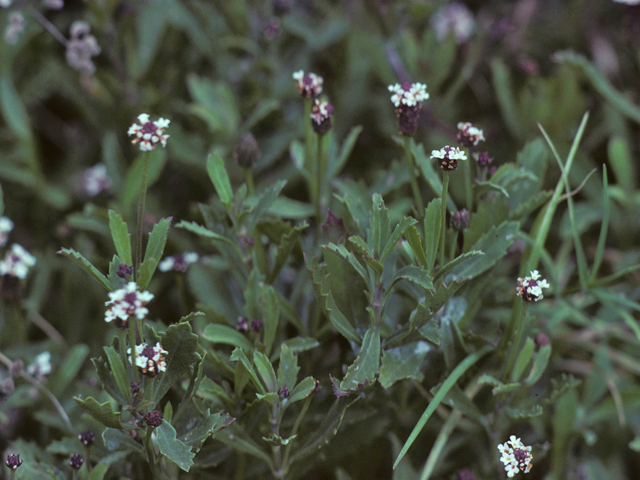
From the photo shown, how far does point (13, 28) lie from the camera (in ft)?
5.98

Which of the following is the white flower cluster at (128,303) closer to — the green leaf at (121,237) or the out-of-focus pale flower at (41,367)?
the green leaf at (121,237)

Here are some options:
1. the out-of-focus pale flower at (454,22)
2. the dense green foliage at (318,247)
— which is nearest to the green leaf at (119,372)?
the dense green foliage at (318,247)

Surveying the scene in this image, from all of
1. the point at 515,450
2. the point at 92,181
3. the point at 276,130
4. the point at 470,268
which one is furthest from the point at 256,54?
the point at 515,450

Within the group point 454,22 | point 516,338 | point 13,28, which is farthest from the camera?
point 454,22

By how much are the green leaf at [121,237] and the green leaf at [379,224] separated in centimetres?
45

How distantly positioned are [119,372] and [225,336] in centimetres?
22

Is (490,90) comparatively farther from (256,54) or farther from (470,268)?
(470,268)

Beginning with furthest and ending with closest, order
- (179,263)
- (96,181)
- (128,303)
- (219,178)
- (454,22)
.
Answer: (454,22) < (96,181) < (179,263) < (219,178) < (128,303)

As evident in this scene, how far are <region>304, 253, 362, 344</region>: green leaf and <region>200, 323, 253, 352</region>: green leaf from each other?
19 cm

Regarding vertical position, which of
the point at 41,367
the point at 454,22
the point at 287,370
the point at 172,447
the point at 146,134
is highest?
the point at 454,22

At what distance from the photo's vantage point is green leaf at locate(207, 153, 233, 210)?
49.7 inches

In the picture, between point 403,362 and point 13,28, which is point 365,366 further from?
point 13,28

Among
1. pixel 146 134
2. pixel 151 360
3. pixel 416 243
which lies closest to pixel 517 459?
pixel 416 243

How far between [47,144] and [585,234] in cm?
196
